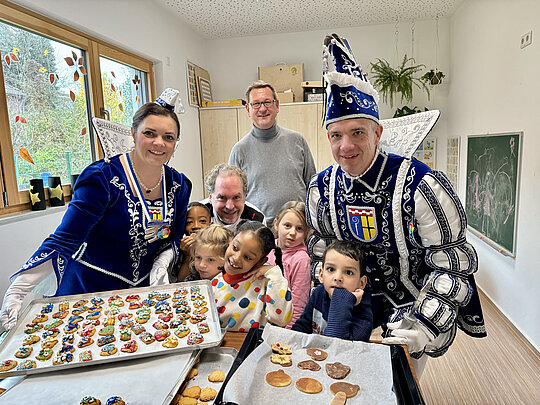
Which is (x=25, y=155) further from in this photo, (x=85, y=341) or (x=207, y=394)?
(x=207, y=394)

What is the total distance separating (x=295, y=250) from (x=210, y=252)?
0.41 metres

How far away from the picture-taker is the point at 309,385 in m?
0.85

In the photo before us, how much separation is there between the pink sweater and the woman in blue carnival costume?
0.48 metres

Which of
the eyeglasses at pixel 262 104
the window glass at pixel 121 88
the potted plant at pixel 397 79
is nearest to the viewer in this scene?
the eyeglasses at pixel 262 104

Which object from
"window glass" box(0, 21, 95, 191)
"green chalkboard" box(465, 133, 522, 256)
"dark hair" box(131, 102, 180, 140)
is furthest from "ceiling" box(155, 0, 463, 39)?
"dark hair" box(131, 102, 180, 140)

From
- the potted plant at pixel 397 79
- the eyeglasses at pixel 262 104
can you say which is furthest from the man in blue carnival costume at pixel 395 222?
the potted plant at pixel 397 79

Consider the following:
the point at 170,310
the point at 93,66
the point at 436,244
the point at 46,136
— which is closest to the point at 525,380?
the point at 436,244

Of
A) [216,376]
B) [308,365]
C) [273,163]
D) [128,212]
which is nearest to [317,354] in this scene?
[308,365]

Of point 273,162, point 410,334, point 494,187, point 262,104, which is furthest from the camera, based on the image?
point 494,187

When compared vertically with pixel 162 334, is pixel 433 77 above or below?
above

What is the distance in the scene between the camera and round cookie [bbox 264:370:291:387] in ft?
2.79

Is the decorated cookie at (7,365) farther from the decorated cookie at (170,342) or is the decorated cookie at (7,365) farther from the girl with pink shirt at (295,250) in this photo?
the girl with pink shirt at (295,250)

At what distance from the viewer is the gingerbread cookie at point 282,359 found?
2.99 ft

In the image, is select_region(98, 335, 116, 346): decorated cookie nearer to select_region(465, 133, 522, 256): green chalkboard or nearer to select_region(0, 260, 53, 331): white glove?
select_region(0, 260, 53, 331): white glove
